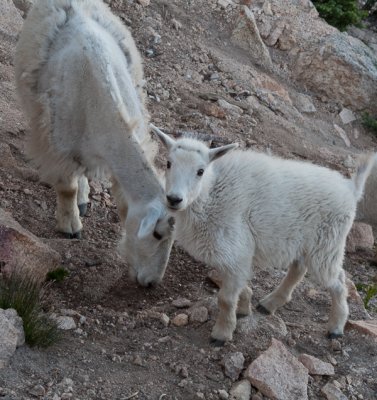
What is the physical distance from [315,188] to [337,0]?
9981 mm

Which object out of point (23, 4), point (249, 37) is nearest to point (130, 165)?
point (23, 4)

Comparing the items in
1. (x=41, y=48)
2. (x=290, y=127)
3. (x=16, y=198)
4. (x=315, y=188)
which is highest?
(x=315, y=188)

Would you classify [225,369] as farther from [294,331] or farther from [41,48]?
[41,48]

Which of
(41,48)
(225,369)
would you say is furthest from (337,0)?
(225,369)

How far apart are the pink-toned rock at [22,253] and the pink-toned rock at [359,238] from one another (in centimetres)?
418

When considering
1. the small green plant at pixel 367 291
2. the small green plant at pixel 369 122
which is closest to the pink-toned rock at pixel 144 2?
the small green plant at pixel 369 122

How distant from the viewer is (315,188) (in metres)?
5.28

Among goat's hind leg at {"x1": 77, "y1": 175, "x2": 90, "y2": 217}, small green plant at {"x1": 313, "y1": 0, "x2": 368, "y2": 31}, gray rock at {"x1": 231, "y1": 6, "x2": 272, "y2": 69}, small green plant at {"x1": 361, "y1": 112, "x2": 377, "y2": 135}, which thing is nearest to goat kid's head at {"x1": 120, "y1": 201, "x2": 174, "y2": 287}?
goat's hind leg at {"x1": 77, "y1": 175, "x2": 90, "y2": 217}

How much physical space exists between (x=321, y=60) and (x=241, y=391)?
890cm

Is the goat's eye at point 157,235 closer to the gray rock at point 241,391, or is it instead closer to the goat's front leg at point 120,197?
the goat's front leg at point 120,197

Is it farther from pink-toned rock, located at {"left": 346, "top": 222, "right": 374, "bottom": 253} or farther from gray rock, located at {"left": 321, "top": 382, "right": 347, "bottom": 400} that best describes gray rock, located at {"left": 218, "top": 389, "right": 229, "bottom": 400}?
pink-toned rock, located at {"left": 346, "top": 222, "right": 374, "bottom": 253}

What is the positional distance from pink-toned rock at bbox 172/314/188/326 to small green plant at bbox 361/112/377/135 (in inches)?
313

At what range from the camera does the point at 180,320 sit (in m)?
5.53

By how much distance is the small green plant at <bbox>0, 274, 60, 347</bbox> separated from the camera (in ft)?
15.1
